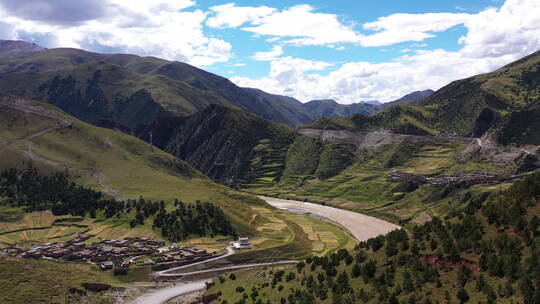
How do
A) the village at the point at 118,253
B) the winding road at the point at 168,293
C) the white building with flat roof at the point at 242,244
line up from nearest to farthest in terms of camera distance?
the winding road at the point at 168,293 → the village at the point at 118,253 → the white building with flat roof at the point at 242,244

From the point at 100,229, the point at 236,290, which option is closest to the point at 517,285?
the point at 236,290

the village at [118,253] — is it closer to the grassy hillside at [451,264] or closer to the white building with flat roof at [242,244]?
the white building with flat roof at [242,244]

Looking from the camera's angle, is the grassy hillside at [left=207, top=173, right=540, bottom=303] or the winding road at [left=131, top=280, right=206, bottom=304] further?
the winding road at [left=131, top=280, right=206, bottom=304]

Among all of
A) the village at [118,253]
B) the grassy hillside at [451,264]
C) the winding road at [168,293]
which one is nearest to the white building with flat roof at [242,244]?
the village at [118,253]

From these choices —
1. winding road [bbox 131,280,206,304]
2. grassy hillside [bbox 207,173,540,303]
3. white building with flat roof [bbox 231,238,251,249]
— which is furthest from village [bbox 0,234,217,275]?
grassy hillside [bbox 207,173,540,303]

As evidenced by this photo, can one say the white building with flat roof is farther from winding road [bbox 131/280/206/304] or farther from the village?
winding road [bbox 131/280/206/304]

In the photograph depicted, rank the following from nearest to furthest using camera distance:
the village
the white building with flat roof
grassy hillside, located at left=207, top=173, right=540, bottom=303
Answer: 1. grassy hillside, located at left=207, top=173, right=540, bottom=303
2. the village
3. the white building with flat roof

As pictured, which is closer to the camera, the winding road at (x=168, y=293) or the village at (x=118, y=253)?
the winding road at (x=168, y=293)
